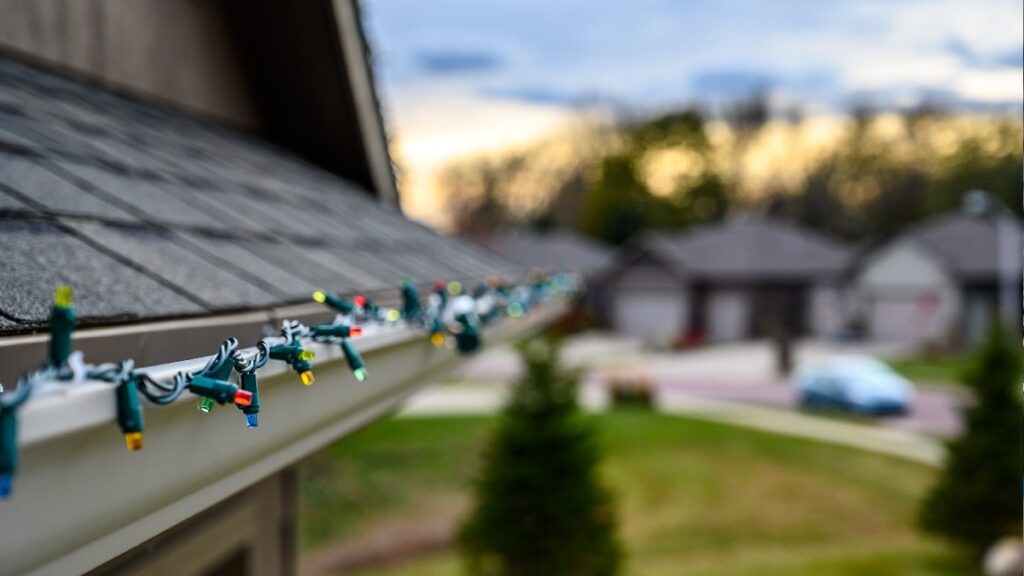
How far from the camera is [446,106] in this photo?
24578mm

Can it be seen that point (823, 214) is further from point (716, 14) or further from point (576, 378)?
point (576, 378)

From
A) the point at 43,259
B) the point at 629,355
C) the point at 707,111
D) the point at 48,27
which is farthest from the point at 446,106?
the point at 707,111

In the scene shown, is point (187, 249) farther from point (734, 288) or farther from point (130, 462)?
point (734, 288)

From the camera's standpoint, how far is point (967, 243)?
30172 mm

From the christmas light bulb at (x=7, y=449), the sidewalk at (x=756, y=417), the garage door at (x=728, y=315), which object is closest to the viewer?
the christmas light bulb at (x=7, y=449)

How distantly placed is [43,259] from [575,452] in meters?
5.75

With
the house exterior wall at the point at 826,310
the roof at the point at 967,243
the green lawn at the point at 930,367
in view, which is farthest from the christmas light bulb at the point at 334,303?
the house exterior wall at the point at 826,310

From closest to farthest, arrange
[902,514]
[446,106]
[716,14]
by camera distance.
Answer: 1. [902,514]
2. [446,106]
3. [716,14]

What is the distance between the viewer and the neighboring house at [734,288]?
105ft

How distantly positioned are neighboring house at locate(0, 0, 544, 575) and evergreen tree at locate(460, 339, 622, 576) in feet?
6.68

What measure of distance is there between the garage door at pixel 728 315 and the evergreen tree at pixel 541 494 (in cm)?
2592

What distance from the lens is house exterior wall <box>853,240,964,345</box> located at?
94.8ft

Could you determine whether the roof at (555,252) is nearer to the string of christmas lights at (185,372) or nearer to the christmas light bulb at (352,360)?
the string of christmas lights at (185,372)

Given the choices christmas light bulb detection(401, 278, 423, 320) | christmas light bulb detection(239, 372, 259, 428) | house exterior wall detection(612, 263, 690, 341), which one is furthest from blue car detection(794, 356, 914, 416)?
christmas light bulb detection(239, 372, 259, 428)
